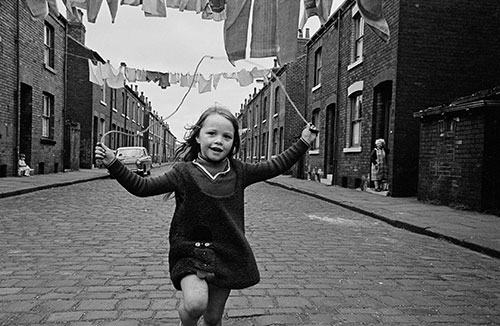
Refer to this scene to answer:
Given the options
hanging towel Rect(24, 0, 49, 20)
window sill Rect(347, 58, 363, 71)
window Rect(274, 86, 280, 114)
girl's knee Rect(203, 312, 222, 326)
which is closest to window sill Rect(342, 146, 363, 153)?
window sill Rect(347, 58, 363, 71)

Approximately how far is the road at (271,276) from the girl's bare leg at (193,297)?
93cm

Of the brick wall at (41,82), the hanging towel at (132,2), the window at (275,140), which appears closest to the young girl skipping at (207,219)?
the hanging towel at (132,2)

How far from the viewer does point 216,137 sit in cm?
262

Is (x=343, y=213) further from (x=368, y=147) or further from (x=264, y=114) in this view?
(x=264, y=114)

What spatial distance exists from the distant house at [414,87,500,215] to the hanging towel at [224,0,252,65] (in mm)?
7151

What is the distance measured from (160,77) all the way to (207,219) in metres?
6.66

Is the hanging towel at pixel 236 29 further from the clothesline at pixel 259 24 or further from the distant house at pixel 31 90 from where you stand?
the distant house at pixel 31 90

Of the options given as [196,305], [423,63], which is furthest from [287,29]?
[423,63]

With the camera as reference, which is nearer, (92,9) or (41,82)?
(92,9)

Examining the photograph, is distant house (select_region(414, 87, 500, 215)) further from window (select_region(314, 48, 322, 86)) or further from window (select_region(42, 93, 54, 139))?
window (select_region(42, 93, 54, 139))

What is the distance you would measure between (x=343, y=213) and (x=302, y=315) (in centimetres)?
678

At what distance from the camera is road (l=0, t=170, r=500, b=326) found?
3430mm

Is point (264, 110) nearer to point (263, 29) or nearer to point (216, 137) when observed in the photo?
point (263, 29)

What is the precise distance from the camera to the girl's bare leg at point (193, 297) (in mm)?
2361
